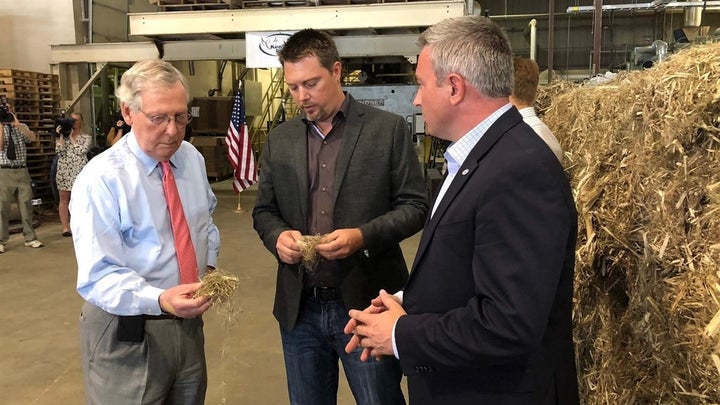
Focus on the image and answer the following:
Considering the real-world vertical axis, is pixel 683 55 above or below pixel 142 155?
above

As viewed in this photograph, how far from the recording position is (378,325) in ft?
4.56

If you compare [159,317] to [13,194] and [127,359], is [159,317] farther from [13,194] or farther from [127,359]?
[13,194]

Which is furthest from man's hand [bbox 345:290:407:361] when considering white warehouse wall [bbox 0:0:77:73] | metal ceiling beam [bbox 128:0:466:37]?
white warehouse wall [bbox 0:0:77:73]

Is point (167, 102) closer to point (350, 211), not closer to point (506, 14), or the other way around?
point (350, 211)

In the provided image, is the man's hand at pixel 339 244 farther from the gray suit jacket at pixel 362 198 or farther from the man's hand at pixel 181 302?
the man's hand at pixel 181 302

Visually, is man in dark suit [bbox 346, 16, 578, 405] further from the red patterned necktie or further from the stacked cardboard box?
the stacked cardboard box

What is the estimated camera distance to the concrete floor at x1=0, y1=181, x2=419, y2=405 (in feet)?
12.3

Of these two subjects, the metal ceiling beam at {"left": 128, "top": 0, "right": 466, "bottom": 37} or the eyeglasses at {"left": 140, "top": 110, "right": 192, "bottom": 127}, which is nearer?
the eyeglasses at {"left": 140, "top": 110, "right": 192, "bottom": 127}

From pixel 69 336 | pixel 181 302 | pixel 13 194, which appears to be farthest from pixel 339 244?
pixel 13 194

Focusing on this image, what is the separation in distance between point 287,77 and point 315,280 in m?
0.79

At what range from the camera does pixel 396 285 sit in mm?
2240

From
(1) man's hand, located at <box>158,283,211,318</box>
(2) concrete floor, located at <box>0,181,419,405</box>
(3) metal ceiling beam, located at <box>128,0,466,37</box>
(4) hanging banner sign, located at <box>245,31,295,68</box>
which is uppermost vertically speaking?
(3) metal ceiling beam, located at <box>128,0,466,37</box>

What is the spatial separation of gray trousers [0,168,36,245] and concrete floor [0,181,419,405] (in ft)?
1.18

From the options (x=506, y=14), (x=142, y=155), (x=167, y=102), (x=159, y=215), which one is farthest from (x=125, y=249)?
(x=506, y=14)
